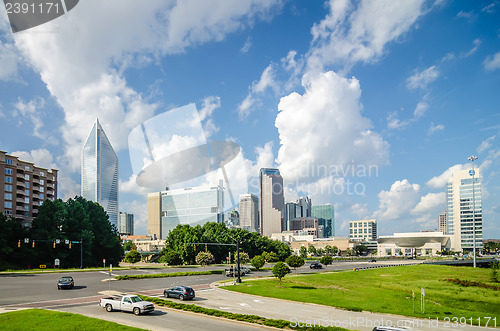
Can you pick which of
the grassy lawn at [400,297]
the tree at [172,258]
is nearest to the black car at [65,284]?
the grassy lawn at [400,297]

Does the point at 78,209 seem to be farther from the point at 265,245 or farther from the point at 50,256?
the point at 265,245

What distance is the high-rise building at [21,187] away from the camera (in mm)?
106812

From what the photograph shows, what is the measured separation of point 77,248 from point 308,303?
7577cm

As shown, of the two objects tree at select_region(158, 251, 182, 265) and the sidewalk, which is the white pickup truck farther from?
tree at select_region(158, 251, 182, 265)

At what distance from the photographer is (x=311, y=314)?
31.6m

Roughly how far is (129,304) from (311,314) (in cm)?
1514

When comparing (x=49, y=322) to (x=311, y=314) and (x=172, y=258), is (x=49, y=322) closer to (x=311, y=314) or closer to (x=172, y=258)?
(x=311, y=314)

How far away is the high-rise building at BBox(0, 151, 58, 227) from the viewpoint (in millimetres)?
106812

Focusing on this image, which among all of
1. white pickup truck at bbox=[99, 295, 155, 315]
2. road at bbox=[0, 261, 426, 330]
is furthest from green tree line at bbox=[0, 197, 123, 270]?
white pickup truck at bbox=[99, 295, 155, 315]

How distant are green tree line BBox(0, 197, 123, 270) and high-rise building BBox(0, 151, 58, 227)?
16884 mm

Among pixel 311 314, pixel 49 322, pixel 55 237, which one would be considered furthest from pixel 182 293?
pixel 55 237

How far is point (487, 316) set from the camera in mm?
31109

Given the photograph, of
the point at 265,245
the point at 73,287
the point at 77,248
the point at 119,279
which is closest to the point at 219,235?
the point at 265,245

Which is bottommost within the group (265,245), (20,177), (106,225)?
(265,245)
